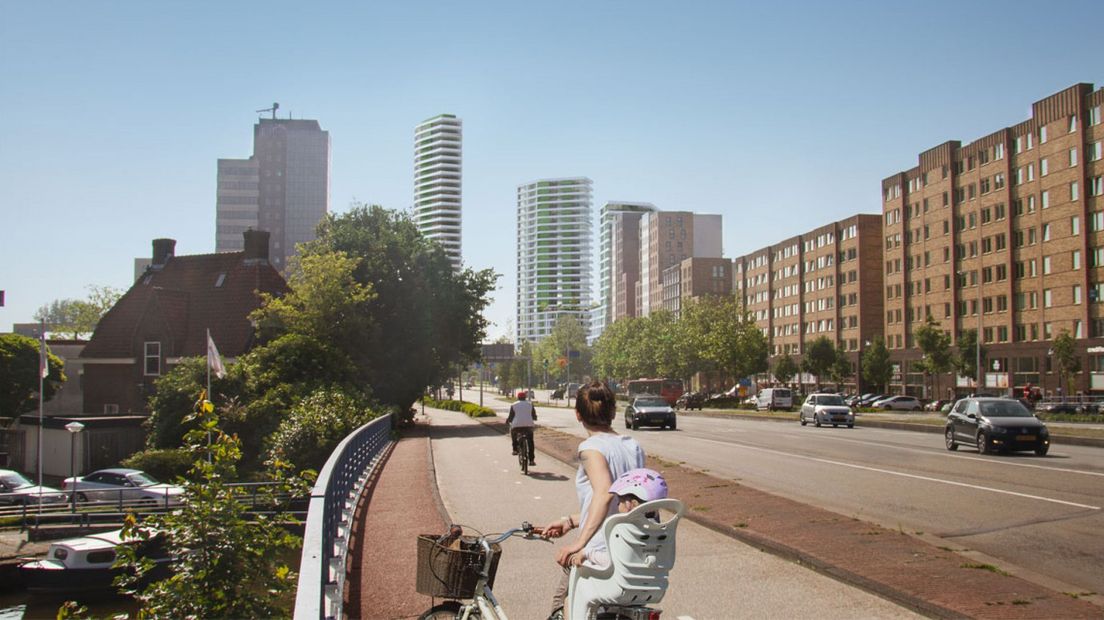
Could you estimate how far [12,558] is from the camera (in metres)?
27.6

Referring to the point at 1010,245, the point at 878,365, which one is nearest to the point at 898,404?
the point at 878,365

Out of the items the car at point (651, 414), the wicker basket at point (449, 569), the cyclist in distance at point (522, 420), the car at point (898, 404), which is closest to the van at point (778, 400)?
the car at point (898, 404)

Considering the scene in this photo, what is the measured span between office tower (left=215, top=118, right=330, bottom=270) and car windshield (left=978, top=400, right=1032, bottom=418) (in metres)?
149

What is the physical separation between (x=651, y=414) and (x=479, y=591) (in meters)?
37.1

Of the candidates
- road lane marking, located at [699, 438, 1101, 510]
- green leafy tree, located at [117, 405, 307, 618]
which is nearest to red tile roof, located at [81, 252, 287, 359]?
road lane marking, located at [699, 438, 1101, 510]

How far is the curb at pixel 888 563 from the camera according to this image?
280 inches

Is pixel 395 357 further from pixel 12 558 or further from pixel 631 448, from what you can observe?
pixel 631 448

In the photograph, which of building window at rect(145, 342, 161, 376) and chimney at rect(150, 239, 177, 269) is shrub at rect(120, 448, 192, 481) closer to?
building window at rect(145, 342, 161, 376)

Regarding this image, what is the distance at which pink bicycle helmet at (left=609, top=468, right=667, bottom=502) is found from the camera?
432 centimetres

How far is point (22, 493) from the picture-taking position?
33.0 metres

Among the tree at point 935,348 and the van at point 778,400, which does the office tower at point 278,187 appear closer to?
the van at point 778,400

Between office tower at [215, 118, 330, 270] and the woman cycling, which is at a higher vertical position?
office tower at [215, 118, 330, 270]

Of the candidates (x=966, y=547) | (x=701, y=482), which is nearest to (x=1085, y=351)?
(x=701, y=482)

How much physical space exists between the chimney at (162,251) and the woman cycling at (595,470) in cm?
6447
